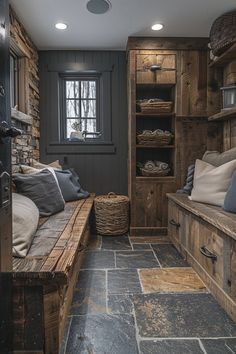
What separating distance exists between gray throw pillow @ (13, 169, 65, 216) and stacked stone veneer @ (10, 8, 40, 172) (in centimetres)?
41

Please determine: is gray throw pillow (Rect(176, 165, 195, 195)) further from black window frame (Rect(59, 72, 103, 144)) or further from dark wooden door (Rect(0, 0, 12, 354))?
dark wooden door (Rect(0, 0, 12, 354))

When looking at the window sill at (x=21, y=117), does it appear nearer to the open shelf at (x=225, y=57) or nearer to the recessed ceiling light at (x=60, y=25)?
the recessed ceiling light at (x=60, y=25)

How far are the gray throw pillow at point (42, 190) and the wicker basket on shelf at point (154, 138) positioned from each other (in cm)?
125

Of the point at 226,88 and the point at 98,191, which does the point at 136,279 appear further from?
the point at 226,88

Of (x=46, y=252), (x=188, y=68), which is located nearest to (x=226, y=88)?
(x=188, y=68)

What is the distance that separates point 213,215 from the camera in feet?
6.20

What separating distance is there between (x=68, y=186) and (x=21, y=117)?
0.88m

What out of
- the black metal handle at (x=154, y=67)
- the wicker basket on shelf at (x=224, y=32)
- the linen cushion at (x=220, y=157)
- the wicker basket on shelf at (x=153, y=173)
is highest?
the wicker basket on shelf at (x=224, y=32)

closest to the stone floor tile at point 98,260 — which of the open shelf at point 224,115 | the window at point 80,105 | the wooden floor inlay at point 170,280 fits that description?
the wooden floor inlay at point 170,280

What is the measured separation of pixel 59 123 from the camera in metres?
3.63

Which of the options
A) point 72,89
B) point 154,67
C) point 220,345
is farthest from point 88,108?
point 220,345

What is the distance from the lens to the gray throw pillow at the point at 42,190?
2184 mm

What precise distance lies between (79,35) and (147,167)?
5.53 ft

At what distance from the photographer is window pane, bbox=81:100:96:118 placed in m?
3.72
